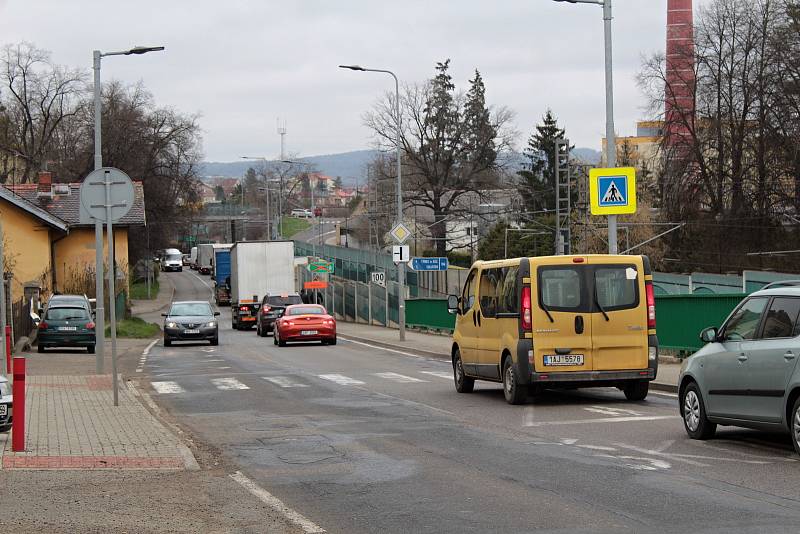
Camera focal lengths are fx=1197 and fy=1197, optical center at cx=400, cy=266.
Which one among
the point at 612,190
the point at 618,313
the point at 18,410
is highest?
the point at 612,190

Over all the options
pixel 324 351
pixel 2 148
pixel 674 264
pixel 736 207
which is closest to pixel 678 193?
pixel 736 207

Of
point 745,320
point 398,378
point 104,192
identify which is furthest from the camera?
point 398,378

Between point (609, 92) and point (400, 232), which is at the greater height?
point (609, 92)

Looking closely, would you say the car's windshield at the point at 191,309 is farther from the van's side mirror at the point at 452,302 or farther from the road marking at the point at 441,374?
the van's side mirror at the point at 452,302

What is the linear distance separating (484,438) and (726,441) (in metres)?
2.58

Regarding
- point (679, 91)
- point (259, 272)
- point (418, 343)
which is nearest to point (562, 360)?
point (418, 343)

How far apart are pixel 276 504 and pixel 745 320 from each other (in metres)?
5.43

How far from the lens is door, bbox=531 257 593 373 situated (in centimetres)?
1662

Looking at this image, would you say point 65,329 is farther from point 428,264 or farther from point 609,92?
point 609,92

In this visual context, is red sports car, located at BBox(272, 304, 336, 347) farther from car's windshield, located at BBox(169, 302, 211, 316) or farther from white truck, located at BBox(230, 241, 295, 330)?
white truck, located at BBox(230, 241, 295, 330)

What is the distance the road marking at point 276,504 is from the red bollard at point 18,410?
2.51 m

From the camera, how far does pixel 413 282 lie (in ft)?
196

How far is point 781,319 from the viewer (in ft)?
37.2

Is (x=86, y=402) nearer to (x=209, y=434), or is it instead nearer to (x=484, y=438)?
(x=209, y=434)
